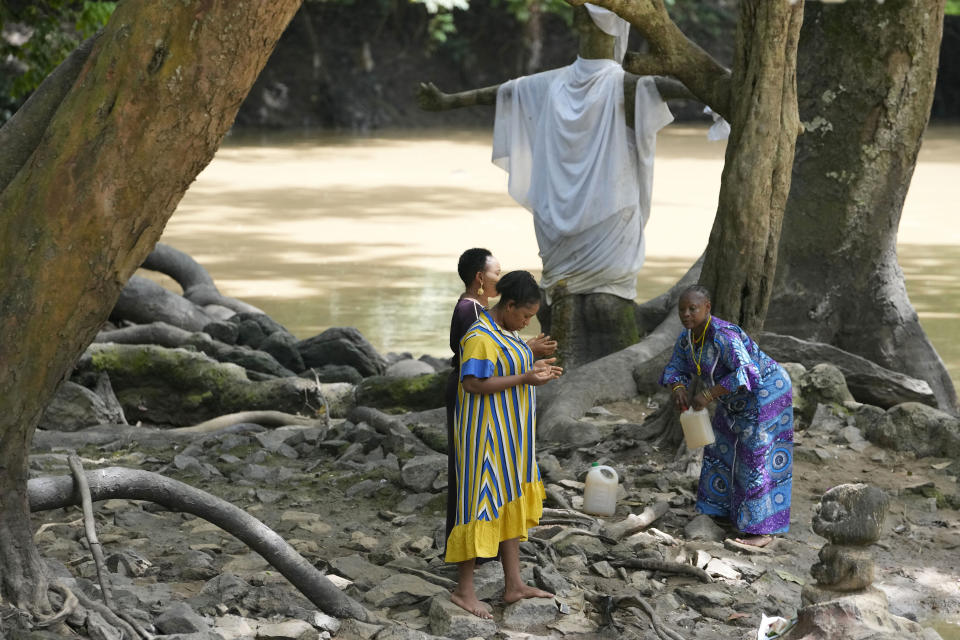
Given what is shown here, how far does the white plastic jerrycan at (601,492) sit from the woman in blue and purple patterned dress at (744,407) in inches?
19.5

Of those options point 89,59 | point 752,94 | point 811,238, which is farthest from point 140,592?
point 811,238

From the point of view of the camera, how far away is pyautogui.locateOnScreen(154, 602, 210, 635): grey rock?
12.2 ft

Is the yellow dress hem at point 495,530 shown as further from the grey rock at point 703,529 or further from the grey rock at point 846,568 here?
the grey rock at point 703,529

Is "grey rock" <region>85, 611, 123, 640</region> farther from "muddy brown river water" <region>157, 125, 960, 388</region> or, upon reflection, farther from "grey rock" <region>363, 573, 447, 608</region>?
"muddy brown river water" <region>157, 125, 960, 388</region>

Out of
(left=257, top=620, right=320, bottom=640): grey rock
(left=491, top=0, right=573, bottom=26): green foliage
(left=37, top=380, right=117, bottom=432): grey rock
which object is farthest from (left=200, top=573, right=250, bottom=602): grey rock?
(left=491, top=0, right=573, bottom=26): green foliage

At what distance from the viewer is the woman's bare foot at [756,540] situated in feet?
17.1

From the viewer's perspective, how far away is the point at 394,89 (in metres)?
32.0

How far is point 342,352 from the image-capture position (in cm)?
925

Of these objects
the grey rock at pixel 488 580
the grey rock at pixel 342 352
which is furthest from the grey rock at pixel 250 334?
the grey rock at pixel 488 580

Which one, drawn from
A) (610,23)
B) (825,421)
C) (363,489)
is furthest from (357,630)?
(610,23)

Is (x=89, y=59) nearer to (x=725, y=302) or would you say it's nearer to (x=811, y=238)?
(x=725, y=302)

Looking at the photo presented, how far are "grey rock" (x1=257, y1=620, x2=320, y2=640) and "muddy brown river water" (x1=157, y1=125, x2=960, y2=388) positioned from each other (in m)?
6.33

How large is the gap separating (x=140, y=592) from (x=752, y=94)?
381 centimetres

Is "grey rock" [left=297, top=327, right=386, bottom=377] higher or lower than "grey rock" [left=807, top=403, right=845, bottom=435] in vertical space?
lower
